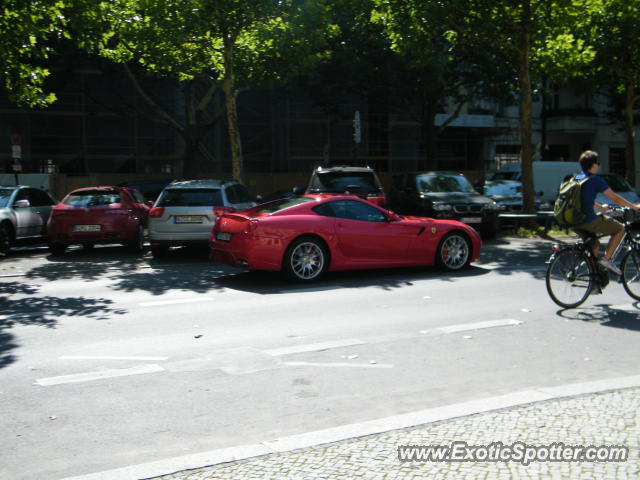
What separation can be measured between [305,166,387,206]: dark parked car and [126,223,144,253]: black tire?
3.93 m

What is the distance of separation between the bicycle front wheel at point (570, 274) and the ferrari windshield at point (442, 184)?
10.5 meters

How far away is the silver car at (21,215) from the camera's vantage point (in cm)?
1630

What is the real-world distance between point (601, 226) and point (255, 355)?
4.50m

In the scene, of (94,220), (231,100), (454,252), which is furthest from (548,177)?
(94,220)

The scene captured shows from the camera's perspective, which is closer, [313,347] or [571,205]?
[313,347]

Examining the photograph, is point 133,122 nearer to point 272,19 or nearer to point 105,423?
point 272,19

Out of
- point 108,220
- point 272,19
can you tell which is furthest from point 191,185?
point 272,19

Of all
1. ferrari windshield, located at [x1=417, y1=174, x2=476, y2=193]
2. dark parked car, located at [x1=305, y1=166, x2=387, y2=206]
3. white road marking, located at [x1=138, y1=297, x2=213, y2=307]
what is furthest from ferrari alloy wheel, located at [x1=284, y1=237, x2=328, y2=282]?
ferrari windshield, located at [x1=417, y1=174, x2=476, y2=193]

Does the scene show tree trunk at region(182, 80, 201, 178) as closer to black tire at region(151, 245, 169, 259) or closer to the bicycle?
black tire at region(151, 245, 169, 259)

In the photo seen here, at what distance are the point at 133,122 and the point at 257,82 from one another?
574 inches

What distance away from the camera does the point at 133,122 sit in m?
36.2

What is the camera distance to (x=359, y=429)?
4676 millimetres

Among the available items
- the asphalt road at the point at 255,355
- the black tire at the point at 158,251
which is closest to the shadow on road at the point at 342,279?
the asphalt road at the point at 255,355

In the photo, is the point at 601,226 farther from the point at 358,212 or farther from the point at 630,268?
the point at 358,212
